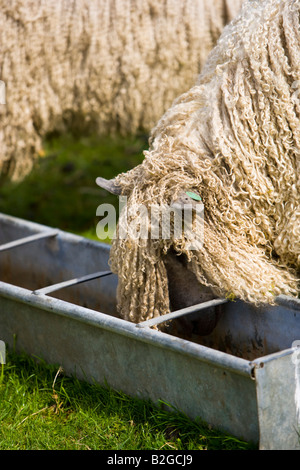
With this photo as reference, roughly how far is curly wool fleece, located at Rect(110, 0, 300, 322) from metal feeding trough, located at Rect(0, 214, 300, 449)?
0.16m

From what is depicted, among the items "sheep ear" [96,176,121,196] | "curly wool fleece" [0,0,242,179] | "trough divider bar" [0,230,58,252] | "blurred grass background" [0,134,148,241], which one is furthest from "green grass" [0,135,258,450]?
"blurred grass background" [0,134,148,241]

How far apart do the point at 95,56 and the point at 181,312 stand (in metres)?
2.46

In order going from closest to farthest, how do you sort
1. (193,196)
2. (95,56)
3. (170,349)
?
(170,349), (193,196), (95,56)

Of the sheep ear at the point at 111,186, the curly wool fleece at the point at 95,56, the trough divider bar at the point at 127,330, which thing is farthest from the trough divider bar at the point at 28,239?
the curly wool fleece at the point at 95,56

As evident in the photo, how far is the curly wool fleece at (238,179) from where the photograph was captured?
3.10 metres

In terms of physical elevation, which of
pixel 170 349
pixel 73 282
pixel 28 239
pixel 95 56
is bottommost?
pixel 170 349

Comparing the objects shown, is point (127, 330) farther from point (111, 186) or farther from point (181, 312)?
point (111, 186)

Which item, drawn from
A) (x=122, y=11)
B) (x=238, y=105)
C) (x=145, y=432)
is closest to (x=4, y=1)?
(x=122, y=11)

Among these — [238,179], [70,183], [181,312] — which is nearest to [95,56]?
[70,183]

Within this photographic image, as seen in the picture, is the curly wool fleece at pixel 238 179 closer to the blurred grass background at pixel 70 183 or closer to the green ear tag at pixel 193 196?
the green ear tag at pixel 193 196

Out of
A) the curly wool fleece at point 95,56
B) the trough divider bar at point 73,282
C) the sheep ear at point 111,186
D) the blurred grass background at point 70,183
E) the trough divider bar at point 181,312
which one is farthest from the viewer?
the blurred grass background at point 70,183

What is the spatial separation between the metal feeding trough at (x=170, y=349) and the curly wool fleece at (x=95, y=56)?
121cm

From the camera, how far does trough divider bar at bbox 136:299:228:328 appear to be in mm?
2962

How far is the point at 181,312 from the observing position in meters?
3.07
